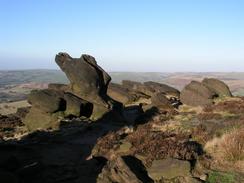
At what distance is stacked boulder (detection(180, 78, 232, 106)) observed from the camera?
39.3 metres

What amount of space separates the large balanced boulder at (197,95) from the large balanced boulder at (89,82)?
363 inches

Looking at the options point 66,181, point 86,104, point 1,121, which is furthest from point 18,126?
point 66,181

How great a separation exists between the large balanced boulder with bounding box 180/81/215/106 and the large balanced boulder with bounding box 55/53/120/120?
922cm

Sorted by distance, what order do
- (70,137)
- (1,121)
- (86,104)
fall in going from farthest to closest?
(1,121)
(86,104)
(70,137)

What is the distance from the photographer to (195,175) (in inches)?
492

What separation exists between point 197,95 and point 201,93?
23.0 inches

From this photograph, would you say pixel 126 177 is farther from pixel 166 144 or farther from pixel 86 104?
pixel 86 104

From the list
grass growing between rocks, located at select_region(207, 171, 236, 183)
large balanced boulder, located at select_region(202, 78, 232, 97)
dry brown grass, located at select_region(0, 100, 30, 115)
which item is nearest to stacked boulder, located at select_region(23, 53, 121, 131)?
large balanced boulder, located at select_region(202, 78, 232, 97)

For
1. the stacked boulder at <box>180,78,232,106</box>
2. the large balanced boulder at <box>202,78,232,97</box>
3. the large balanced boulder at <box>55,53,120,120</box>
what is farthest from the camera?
the large balanced boulder at <box>202,78,232,97</box>

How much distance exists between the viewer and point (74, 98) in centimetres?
3225

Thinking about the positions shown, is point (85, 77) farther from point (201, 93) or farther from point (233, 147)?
point (233, 147)

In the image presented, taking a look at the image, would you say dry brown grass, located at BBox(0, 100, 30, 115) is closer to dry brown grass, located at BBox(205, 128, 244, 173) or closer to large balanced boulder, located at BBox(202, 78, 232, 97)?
large balanced boulder, located at BBox(202, 78, 232, 97)

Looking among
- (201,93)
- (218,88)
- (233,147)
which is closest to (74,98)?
(201,93)

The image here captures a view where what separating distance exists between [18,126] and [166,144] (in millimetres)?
21153
